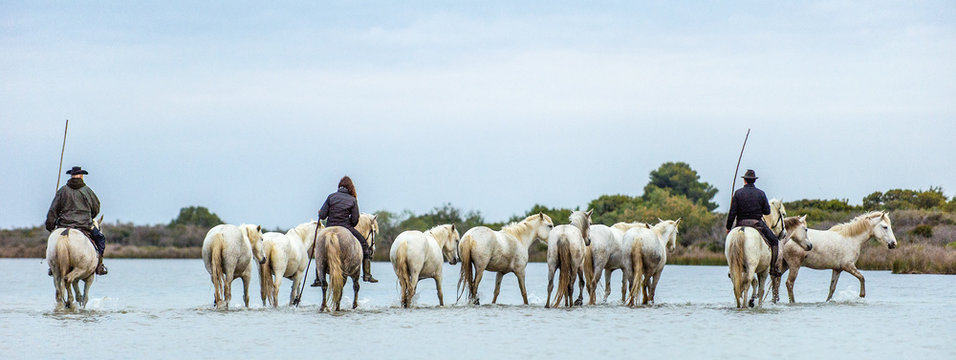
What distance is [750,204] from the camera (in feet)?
52.7

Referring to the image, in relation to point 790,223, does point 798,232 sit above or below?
below

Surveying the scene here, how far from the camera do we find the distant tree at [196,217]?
7244 centimetres

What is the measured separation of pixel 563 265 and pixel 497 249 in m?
1.33

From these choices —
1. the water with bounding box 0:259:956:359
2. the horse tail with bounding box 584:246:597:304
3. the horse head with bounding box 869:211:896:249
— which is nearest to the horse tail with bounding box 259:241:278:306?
the water with bounding box 0:259:956:359

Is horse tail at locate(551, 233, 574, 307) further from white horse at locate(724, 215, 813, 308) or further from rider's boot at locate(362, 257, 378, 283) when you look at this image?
rider's boot at locate(362, 257, 378, 283)

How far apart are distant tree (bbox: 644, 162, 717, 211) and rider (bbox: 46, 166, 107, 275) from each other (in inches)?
2721

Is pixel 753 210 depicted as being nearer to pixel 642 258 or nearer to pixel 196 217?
pixel 642 258

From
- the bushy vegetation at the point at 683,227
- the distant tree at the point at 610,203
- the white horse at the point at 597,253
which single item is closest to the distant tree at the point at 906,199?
the bushy vegetation at the point at 683,227

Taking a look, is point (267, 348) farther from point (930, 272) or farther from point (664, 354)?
point (930, 272)

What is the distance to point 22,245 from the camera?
61906mm

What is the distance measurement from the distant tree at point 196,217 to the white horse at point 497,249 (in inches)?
2220

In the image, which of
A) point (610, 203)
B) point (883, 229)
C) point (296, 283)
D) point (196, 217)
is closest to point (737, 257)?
point (883, 229)

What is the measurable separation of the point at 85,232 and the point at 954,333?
12123mm

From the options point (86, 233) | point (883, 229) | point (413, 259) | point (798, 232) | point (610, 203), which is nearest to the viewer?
point (86, 233)
